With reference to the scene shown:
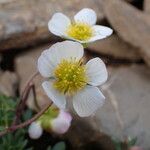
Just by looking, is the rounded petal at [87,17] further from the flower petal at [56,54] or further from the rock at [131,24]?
the rock at [131,24]

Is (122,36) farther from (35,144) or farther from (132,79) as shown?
(35,144)

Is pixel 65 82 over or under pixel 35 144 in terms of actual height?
over

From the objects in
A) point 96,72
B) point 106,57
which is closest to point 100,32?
point 96,72

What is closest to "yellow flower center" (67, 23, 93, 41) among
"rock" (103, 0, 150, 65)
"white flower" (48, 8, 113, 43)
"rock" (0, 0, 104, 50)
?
"white flower" (48, 8, 113, 43)

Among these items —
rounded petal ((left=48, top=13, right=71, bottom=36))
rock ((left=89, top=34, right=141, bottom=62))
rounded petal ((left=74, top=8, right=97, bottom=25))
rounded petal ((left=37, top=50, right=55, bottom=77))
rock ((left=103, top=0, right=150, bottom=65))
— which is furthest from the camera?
rock ((left=89, top=34, right=141, bottom=62))

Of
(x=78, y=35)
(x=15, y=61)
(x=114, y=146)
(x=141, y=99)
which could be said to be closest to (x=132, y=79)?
(x=141, y=99)

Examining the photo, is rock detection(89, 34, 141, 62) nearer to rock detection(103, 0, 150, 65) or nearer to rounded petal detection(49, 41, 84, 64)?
rock detection(103, 0, 150, 65)

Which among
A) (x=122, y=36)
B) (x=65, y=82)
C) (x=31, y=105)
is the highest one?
(x=65, y=82)
